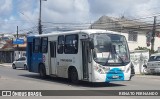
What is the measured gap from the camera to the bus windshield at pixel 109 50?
748 inches

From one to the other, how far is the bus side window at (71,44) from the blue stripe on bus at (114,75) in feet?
7.86

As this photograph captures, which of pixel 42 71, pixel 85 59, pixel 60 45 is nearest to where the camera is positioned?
pixel 85 59

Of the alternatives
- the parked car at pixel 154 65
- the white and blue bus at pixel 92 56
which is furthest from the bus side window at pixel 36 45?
the parked car at pixel 154 65

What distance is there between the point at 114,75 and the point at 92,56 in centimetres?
153

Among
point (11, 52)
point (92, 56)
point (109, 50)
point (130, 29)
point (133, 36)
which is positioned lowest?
point (11, 52)

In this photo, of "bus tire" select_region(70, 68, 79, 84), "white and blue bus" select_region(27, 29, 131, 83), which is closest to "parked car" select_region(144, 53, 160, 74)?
"white and blue bus" select_region(27, 29, 131, 83)

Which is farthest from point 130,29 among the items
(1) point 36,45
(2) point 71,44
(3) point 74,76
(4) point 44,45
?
→ (3) point 74,76

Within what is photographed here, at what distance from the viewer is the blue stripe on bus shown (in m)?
19.1

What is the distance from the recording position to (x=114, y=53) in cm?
1934

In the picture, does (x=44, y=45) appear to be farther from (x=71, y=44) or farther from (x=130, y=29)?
(x=130, y=29)

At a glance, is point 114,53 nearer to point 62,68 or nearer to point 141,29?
point 62,68

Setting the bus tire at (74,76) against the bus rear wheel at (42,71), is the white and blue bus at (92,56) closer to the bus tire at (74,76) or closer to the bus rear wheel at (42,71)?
the bus tire at (74,76)

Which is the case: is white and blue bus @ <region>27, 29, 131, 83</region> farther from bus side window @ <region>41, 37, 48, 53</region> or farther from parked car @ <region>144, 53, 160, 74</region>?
parked car @ <region>144, 53, 160, 74</region>

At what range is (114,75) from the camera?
63.0 ft
